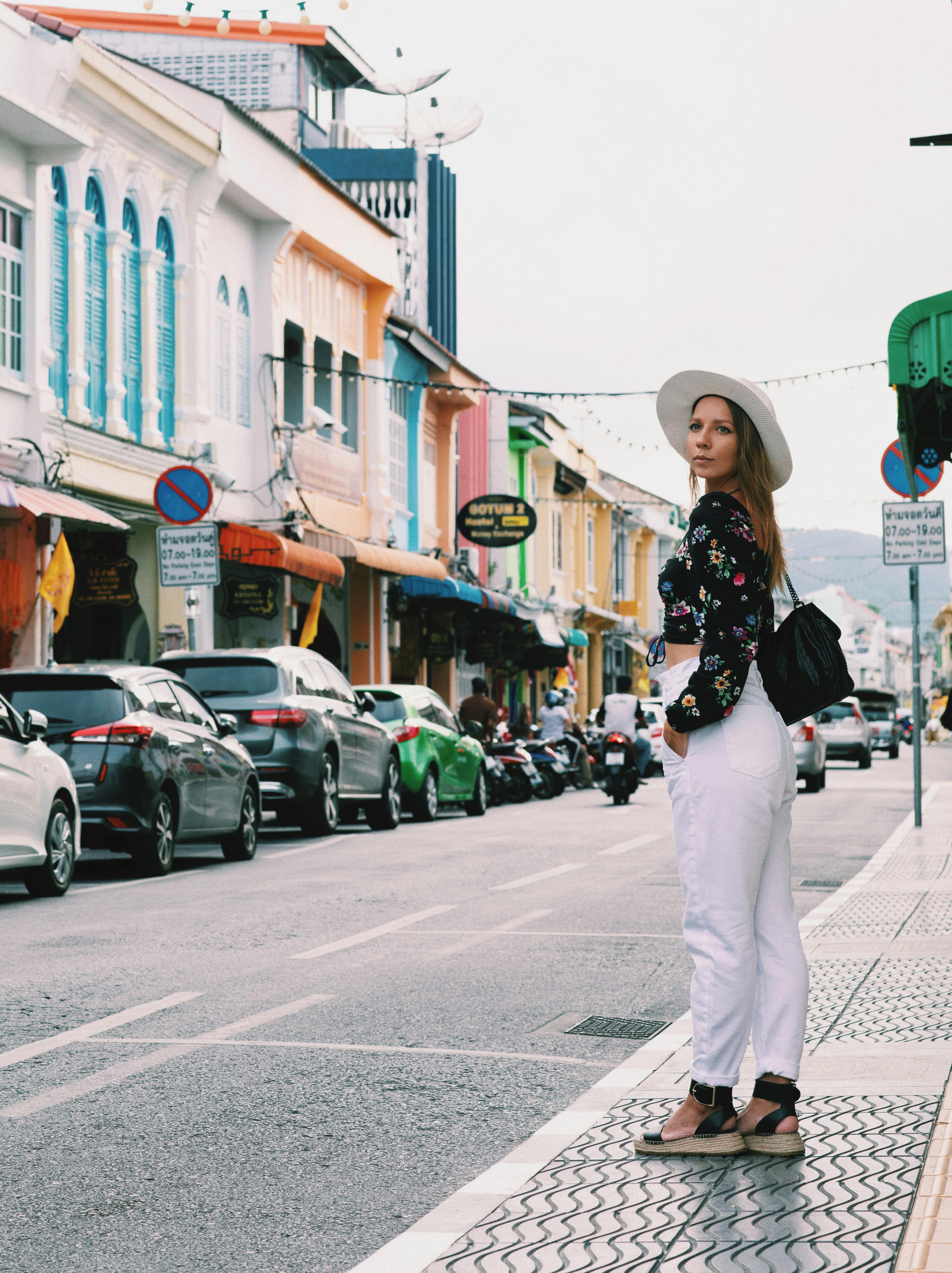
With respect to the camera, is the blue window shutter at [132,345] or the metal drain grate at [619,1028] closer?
the metal drain grate at [619,1028]

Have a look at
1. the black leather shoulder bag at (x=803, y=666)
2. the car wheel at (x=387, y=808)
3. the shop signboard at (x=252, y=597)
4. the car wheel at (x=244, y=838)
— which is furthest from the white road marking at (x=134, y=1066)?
the shop signboard at (x=252, y=597)

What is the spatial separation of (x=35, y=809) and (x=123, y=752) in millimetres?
1607

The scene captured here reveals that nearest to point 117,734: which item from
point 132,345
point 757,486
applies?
point 757,486

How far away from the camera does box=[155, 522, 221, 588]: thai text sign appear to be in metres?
18.9

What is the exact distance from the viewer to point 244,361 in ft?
92.6

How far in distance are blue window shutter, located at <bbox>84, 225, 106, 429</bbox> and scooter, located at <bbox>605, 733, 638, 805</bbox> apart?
7892 millimetres

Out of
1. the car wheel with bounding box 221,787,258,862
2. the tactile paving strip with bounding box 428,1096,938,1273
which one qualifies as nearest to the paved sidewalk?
the tactile paving strip with bounding box 428,1096,938,1273

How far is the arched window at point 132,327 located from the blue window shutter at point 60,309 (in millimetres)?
1766

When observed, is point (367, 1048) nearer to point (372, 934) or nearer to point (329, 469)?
point (372, 934)

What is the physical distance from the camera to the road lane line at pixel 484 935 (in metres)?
9.54

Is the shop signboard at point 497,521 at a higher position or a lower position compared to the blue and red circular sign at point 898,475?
higher

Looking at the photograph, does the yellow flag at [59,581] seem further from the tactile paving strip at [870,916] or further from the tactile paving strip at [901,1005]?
the tactile paving strip at [901,1005]

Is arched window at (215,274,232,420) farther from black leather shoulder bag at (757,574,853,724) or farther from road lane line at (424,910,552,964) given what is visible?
black leather shoulder bag at (757,574,853,724)

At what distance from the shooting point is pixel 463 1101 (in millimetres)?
6008
